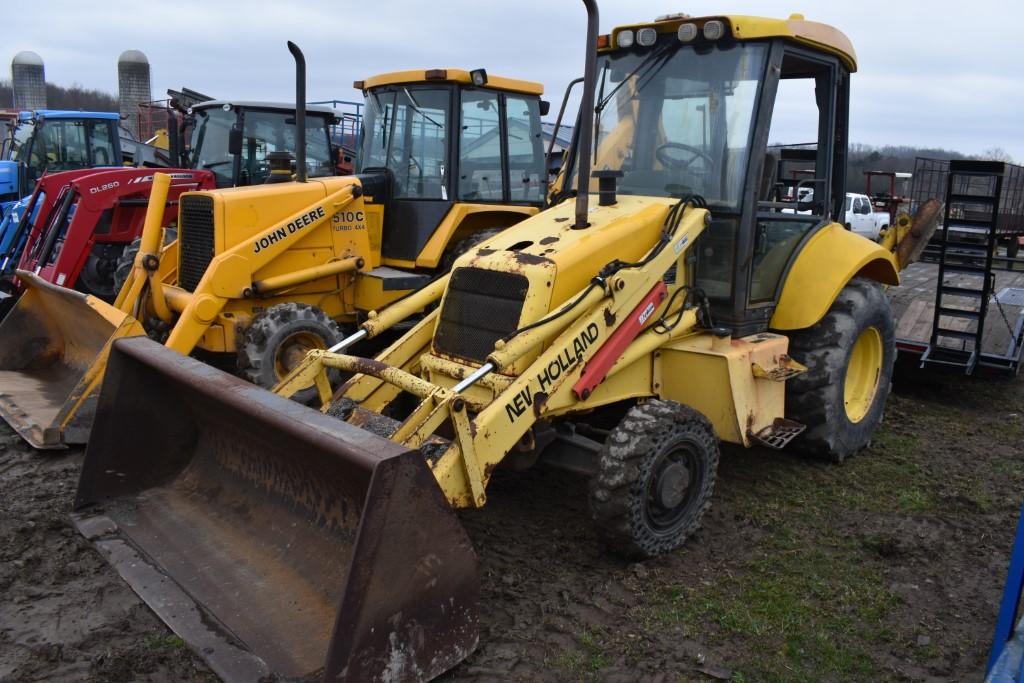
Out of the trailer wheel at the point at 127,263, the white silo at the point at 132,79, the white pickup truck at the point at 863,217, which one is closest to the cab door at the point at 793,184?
the trailer wheel at the point at 127,263

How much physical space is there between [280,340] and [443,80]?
268cm

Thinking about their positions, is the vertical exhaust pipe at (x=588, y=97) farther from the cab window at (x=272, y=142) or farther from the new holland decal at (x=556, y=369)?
the cab window at (x=272, y=142)

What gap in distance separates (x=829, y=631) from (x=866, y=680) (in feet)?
1.05

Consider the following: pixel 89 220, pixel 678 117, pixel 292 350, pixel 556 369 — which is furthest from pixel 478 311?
pixel 89 220

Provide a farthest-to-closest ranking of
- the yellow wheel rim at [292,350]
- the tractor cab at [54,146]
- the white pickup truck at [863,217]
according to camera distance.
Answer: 1. the white pickup truck at [863,217]
2. the tractor cab at [54,146]
3. the yellow wheel rim at [292,350]

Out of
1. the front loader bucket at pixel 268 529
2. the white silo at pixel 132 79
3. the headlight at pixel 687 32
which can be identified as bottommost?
the front loader bucket at pixel 268 529

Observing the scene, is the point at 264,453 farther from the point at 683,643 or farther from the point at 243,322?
the point at 243,322

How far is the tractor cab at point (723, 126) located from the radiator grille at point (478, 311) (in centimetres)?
97

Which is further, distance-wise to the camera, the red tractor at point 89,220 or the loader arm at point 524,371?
the red tractor at point 89,220

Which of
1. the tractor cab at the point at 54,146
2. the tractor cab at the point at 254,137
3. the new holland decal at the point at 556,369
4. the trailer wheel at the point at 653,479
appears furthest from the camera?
the tractor cab at the point at 54,146

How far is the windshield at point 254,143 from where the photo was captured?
952 centimetres

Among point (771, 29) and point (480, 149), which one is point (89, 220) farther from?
point (771, 29)

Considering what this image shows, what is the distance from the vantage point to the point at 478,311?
4203 millimetres

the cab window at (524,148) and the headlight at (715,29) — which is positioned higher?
the headlight at (715,29)
